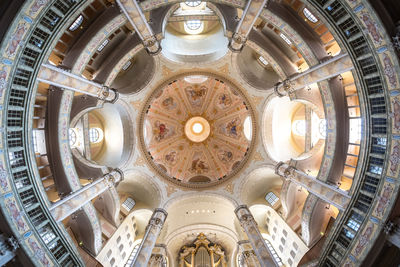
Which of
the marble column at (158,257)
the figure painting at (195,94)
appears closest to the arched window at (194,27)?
the figure painting at (195,94)

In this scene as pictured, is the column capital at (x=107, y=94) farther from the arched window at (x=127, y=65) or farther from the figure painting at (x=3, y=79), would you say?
the figure painting at (x=3, y=79)

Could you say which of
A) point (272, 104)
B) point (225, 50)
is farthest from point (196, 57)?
point (272, 104)

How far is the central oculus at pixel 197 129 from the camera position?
36500 millimetres

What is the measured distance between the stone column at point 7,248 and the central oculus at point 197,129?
26.9 meters

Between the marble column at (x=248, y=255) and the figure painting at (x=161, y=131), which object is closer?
the marble column at (x=248, y=255)

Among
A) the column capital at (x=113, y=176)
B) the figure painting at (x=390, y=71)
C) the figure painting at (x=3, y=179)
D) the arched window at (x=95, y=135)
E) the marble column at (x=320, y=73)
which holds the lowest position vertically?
the column capital at (x=113, y=176)

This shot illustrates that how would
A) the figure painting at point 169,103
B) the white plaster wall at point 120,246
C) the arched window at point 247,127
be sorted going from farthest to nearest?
the figure painting at point 169,103 → the arched window at point 247,127 → the white plaster wall at point 120,246

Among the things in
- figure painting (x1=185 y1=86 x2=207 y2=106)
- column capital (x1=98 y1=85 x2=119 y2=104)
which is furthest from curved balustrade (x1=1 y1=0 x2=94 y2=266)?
figure painting (x1=185 y1=86 x2=207 y2=106)

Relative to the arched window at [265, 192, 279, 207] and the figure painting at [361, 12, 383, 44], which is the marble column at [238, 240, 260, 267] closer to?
the arched window at [265, 192, 279, 207]

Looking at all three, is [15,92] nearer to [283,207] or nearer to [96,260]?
[96,260]

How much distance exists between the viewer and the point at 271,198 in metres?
27.3

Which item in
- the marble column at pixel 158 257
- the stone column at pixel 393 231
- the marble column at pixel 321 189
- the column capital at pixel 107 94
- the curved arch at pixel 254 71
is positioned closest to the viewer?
the stone column at pixel 393 231

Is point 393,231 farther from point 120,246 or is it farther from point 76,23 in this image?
point 76,23

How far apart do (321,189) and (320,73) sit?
8.19 m
